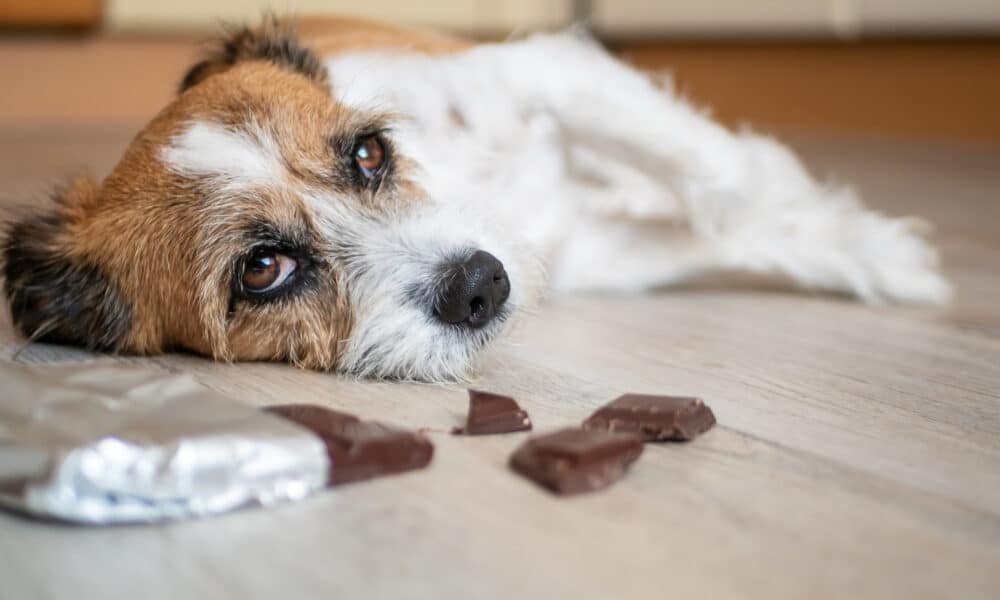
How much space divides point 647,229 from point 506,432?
3.54 ft

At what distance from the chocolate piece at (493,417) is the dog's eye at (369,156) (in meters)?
0.57

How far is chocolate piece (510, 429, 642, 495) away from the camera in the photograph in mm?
1183

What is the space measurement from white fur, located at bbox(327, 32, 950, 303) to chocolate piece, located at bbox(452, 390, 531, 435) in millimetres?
816

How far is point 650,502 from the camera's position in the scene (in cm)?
117

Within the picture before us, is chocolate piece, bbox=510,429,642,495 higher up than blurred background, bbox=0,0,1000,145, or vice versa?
blurred background, bbox=0,0,1000,145

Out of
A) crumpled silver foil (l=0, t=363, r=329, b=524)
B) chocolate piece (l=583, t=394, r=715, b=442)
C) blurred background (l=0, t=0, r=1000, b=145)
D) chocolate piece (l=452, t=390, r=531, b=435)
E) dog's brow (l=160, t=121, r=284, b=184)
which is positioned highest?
blurred background (l=0, t=0, r=1000, b=145)

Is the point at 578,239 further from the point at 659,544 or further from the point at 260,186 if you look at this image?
the point at 659,544

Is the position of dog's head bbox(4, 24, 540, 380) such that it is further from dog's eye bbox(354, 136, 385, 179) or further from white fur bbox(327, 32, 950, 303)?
white fur bbox(327, 32, 950, 303)

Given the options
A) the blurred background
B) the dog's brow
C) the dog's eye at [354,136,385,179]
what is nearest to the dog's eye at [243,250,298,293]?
the dog's brow

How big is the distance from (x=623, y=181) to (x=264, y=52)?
82 cm

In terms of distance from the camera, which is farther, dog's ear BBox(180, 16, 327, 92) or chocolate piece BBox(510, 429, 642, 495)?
dog's ear BBox(180, 16, 327, 92)

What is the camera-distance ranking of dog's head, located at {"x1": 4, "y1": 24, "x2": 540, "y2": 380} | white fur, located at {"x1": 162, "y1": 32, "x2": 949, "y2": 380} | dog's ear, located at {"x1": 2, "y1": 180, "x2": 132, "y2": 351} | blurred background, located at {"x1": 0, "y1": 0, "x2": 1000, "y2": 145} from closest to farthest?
dog's head, located at {"x1": 4, "y1": 24, "x2": 540, "y2": 380}, dog's ear, located at {"x1": 2, "y1": 180, "x2": 132, "y2": 351}, white fur, located at {"x1": 162, "y1": 32, "x2": 949, "y2": 380}, blurred background, located at {"x1": 0, "y1": 0, "x2": 1000, "y2": 145}

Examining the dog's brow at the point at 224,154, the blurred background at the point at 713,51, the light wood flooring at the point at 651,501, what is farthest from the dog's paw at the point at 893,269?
the blurred background at the point at 713,51

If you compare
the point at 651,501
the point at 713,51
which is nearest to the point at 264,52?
the point at 651,501
